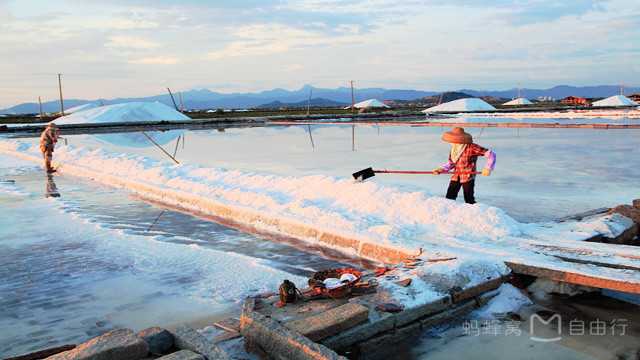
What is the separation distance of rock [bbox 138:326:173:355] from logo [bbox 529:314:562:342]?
7.22 feet

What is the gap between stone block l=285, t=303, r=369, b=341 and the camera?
2.98 m

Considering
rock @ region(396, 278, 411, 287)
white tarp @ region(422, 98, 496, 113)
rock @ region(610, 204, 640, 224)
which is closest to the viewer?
rock @ region(396, 278, 411, 287)

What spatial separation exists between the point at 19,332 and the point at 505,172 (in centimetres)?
847

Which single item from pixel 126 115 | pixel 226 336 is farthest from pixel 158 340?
pixel 126 115

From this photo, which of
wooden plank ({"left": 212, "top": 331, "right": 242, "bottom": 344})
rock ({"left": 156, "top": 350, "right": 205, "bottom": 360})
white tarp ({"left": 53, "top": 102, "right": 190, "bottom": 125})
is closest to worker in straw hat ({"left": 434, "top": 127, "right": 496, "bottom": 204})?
wooden plank ({"left": 212, "top": 331, "right": 242, "bottom": 344})

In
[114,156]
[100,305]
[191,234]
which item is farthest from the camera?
[114,156]

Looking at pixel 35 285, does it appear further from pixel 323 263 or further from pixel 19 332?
pixel 323 263

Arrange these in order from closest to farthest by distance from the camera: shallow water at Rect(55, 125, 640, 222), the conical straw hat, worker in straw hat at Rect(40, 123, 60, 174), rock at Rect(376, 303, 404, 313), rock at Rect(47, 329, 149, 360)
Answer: rock at Rect(47, 329, 149, 360), rock at Rect(376, 303, 404, 313), the conical straw hat, shallow water at Rect(55, 125, 640, 222), worker in straw hat at Rect(40, 123, 60, 174)

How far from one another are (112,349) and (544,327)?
2.67m

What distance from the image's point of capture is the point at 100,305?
13.4 feet

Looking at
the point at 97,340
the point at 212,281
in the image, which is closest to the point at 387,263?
the point at 212,281

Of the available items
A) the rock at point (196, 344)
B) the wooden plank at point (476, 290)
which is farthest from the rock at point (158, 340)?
the wooden plank at point (476, 290)

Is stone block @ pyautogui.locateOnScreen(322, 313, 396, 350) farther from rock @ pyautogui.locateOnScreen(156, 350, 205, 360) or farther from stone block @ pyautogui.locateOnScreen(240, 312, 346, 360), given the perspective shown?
rock @ pyautogui.locateOnScreen(156, 350, 205, 360)

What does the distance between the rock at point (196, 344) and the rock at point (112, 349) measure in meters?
0.18
